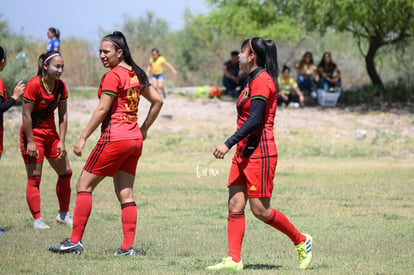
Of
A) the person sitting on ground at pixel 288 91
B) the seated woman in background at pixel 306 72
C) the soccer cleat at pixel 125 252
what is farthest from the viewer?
the seated woman in background at pixel 306 72

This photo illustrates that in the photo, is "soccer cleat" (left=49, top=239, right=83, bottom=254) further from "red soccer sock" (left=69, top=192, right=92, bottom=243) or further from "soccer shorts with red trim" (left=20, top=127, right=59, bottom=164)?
"soccer shorts with red trim" (left=20, top=127, right=59, bottom=164)

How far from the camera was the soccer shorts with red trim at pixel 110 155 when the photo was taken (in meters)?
6.78

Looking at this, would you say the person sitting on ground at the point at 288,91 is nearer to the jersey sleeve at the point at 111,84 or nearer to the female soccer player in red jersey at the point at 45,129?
the female soccer player in red jersey at the point at 45,129

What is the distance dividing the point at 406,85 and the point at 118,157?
21.4m

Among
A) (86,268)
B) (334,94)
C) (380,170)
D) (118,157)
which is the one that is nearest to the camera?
(86,268)

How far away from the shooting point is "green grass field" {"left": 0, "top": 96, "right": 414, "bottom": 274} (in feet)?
22.2

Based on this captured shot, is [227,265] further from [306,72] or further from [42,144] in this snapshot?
[306,72]

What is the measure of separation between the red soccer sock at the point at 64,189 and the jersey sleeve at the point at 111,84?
268 cm

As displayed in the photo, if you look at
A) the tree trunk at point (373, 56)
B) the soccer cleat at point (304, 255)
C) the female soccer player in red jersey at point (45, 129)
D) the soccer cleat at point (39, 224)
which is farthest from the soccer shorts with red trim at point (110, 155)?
the tree trunk at point (373, 56)

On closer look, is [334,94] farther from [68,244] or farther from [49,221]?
[68,244]

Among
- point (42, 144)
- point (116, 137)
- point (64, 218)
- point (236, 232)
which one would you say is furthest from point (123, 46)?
point (64, 218)

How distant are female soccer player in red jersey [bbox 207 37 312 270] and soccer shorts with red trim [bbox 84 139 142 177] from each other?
1.00 metres

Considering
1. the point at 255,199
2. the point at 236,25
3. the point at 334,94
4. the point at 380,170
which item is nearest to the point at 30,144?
the point at 255,199

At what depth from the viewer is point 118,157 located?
6.82m
